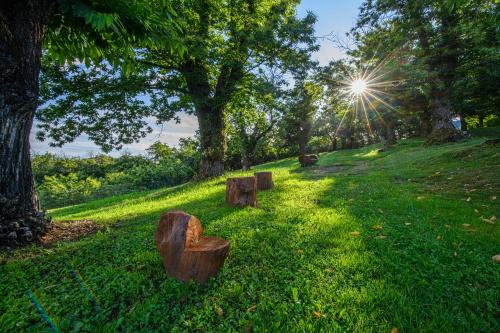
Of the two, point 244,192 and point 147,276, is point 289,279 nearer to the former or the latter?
point 147,276

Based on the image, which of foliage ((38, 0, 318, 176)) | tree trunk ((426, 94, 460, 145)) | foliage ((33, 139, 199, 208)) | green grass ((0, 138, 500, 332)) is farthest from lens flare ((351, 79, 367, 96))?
green grass ((0, 138, 500, 332))

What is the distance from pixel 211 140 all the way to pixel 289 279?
33.8 ft

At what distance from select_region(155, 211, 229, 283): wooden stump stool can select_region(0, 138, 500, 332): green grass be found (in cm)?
14

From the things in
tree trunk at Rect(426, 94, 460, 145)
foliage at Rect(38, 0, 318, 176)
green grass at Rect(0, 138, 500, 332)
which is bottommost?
green grass at Rect(0, 138, 500, 332)

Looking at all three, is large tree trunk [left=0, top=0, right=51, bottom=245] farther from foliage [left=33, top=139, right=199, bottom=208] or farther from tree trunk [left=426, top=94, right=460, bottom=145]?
tree trunk [left=426, top=94, right=460, bottom=145]

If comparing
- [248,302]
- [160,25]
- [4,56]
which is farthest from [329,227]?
[4,56]

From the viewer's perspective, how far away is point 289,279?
2.97m

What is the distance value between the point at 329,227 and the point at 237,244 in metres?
1.83

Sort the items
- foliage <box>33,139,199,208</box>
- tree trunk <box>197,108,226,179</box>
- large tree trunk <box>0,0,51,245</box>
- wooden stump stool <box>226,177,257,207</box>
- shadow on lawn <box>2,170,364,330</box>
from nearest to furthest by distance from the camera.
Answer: shadow on lawn <box>2,170,364,330</box>
large tree trunk <box>0,0,51,245</box>
wooden stump stool <box>226,177,257,207</box>
tree trunk <box>197,108,226,179</box>
foliage <box>33,139,199,208</box>

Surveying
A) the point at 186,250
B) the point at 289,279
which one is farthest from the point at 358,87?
the point at 186,250

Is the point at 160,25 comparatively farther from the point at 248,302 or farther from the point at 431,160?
the point at 431,160

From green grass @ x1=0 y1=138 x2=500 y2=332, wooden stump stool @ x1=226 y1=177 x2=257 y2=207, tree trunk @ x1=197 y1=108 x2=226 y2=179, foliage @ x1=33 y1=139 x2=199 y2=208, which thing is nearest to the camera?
green grass @ x1=0 y1=138 x2=500 y2=332

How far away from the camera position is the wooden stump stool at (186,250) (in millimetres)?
2863

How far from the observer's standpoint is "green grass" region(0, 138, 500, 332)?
2307 mm
